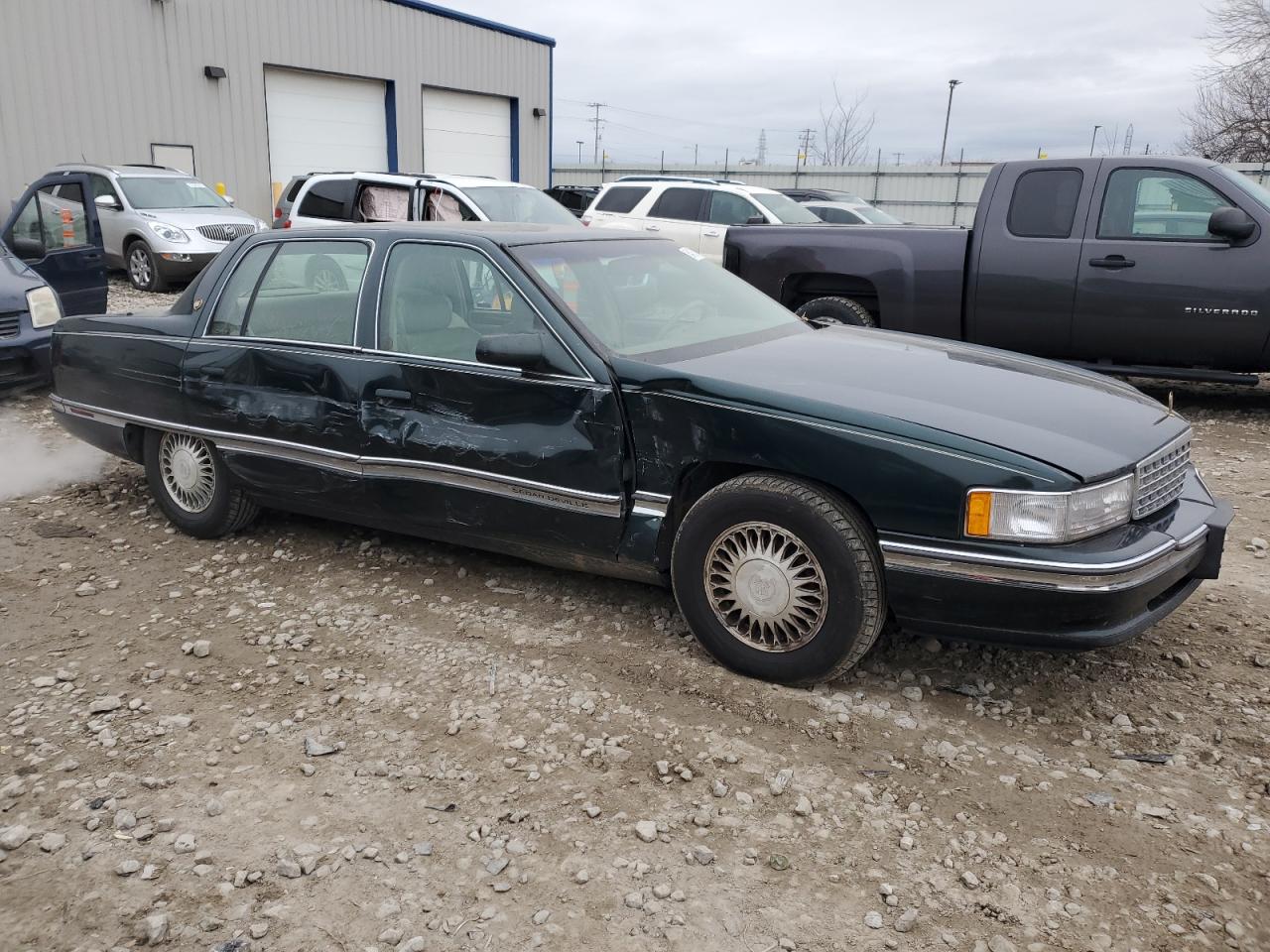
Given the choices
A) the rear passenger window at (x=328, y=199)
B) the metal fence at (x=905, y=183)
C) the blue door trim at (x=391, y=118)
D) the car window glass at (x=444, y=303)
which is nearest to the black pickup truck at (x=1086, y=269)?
the car window glass at (x=444, y=303)

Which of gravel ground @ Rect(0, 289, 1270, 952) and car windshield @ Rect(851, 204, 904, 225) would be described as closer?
gravel ground @ Rect(0, 289, 1270, 952)

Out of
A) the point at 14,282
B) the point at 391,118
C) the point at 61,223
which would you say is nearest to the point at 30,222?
the point at 61,223

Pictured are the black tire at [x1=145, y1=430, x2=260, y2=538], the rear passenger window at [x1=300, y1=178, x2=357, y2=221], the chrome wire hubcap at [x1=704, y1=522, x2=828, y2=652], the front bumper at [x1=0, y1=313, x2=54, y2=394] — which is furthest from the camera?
the rear passenger window at [x1=300, y1=178, x2=357, y2=221]

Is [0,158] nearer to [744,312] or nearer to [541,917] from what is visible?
[744,312]

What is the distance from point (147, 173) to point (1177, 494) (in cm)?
1492

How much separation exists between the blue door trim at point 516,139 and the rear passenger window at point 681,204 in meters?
12.7

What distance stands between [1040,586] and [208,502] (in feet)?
12.6

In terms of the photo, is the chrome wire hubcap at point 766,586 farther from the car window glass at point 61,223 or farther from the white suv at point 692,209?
the white suv at point 692,209

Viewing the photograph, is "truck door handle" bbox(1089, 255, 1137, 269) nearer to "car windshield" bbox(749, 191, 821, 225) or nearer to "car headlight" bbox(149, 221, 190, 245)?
"car windshield" bbox(749, 191, 821, 225)

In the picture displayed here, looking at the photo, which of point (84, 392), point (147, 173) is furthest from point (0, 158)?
point (84, 392)

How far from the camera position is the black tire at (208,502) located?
15.9 ft

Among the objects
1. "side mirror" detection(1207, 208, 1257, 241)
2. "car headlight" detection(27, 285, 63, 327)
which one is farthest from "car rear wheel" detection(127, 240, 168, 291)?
"side mirror" detection(1207, 208, 1257, 241)

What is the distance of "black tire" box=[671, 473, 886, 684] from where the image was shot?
323 cm

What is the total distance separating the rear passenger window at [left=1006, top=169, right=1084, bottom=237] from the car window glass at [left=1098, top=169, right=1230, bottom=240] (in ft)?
0.76
